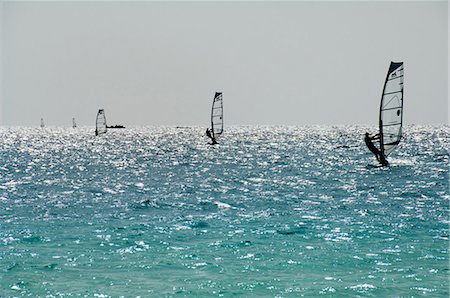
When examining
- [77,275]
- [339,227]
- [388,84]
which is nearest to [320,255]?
[339,227]

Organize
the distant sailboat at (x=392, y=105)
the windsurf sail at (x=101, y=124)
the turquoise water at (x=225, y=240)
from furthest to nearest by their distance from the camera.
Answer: the windsurf sail at (x=101, y=124) → the distant sailboat at (x=392, y=105) → the turquoise water at (x=225, y=240)

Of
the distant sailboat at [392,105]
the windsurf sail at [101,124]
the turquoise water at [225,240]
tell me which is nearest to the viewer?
the turquoise water at [225,240]

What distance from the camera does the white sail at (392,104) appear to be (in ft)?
133

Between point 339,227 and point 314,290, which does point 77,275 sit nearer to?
point 314,290

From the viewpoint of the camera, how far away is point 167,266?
46.2 ft

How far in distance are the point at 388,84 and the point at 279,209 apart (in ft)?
66.7

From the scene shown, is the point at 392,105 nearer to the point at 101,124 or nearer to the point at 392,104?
the point at 392,104

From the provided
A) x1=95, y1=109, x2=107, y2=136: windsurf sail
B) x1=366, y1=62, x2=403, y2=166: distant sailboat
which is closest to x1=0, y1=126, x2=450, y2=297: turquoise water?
x1=366, y1=62, x2=403, y2=166: distant sailboat

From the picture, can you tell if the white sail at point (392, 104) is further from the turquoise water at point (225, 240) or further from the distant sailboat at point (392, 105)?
the turquoise water at point (225, 240)

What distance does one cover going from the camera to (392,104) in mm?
41531

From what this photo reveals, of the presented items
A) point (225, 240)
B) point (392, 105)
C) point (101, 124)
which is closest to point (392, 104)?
point (392, 105)

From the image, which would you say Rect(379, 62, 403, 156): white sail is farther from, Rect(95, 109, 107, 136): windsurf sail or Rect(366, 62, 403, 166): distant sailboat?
Rect(95, 109, 107, 136): windsurf sail

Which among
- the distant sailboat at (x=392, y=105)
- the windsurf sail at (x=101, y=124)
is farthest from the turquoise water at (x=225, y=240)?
the windsurf sail at (x=101, y=124)

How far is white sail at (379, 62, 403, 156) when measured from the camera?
40500mm
